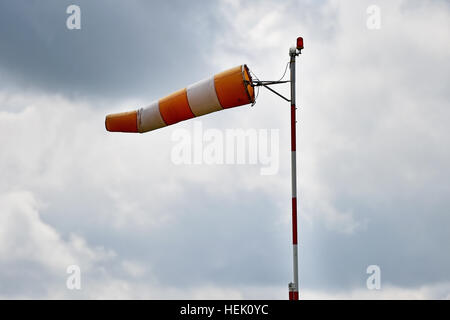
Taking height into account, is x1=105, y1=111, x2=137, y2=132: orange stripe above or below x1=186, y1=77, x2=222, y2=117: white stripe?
below

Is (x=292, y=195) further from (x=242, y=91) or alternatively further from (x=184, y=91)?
(x=184, y=91)

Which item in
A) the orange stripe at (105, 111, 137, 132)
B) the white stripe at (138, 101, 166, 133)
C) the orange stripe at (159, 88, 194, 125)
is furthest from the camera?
the orange stripe at (105, 111, 137, 132)

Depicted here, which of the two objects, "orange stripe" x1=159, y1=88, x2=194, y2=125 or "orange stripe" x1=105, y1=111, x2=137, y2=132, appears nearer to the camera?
"orange stripe" x1=159, y1=88, x2=194, y2=125

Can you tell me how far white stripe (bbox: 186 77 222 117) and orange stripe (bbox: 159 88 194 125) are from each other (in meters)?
0.25

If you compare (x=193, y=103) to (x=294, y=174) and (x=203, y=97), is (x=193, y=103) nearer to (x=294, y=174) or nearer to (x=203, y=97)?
(x=203, y=97)

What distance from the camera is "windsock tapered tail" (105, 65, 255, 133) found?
1855cm

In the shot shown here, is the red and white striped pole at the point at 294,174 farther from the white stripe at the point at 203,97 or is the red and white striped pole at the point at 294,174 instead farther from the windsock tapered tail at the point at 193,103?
the white stripe at the point at 203,97

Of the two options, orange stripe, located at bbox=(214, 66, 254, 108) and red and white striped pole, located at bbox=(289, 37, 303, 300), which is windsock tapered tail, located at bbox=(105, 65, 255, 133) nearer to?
orange stripe, located at bbox=(214, 66, 254, 108)

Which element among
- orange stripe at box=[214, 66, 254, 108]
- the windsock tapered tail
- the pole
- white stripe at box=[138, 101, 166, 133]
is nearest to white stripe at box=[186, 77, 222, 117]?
the windsock tapered tail

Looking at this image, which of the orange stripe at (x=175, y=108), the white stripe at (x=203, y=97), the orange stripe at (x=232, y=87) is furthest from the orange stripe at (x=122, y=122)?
the orange stripe at (x=232, y=87)

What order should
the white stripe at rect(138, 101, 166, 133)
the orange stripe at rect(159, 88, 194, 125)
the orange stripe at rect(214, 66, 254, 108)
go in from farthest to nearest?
the white stripe at rect(138, 101, 166, 133) < the orange stripe at rect(159, 88, 194, 125) < the orange stripe at rect(214, 66, 254, 108)

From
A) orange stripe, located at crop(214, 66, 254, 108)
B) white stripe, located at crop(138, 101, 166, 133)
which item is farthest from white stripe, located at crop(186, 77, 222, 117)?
white stripe, located at crop(138, 101, 166, 133)
